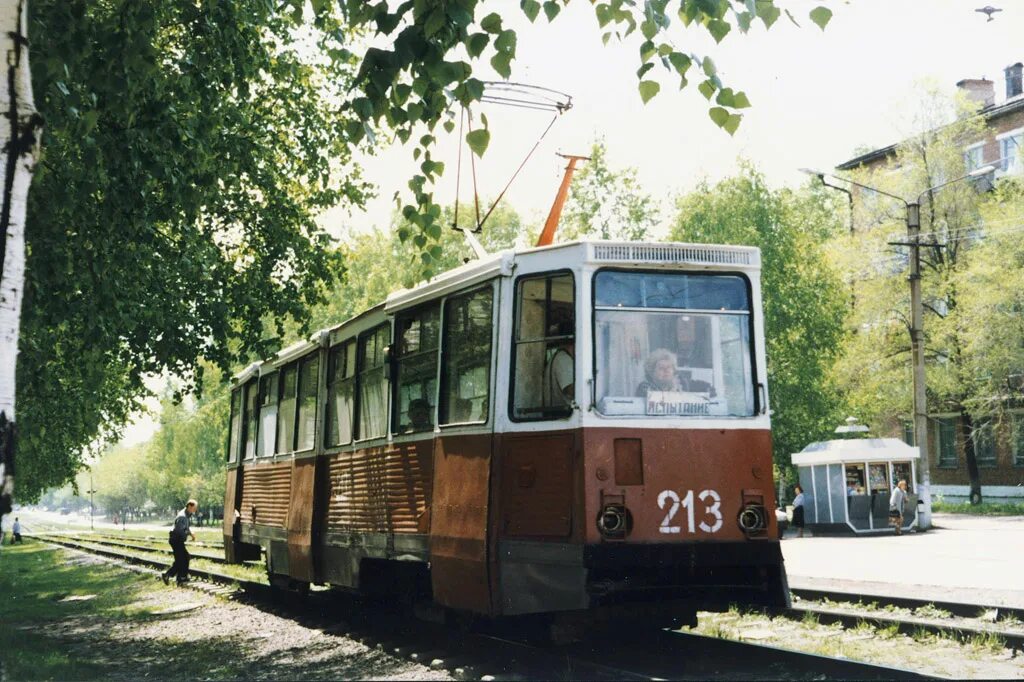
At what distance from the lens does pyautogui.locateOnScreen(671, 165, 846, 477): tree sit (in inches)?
1805

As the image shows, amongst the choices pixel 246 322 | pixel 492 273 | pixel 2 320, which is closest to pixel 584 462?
pixel 492 273

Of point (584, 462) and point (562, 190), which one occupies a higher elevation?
point (562, 190)

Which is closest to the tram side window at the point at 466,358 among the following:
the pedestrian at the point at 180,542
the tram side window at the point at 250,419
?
the tram side window at the point at 250,419

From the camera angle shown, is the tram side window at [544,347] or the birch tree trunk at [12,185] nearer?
the birch tree trunk at [12,185]

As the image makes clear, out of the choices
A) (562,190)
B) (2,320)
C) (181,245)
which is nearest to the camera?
(2,320)

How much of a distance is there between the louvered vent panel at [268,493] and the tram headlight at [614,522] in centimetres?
669

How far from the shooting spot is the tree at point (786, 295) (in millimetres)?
45844

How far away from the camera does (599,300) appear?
340 inches

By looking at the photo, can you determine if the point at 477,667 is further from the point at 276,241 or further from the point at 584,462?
the point at 276,241

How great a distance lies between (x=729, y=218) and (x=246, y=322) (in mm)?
34875

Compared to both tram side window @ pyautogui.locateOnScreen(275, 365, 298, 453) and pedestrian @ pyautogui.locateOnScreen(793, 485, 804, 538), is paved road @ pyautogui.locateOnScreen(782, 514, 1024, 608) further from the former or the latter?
tram side window @ pyautogui.locateOnScreen(275, 365, 298, 453)

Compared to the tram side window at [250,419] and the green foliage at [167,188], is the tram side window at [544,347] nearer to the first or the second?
the green foliage at [167,188]

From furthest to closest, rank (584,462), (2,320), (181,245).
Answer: (181,245) < (584,462) < (2,320)

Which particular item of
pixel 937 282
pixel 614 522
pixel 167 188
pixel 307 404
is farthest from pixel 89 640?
pixel 937 282
